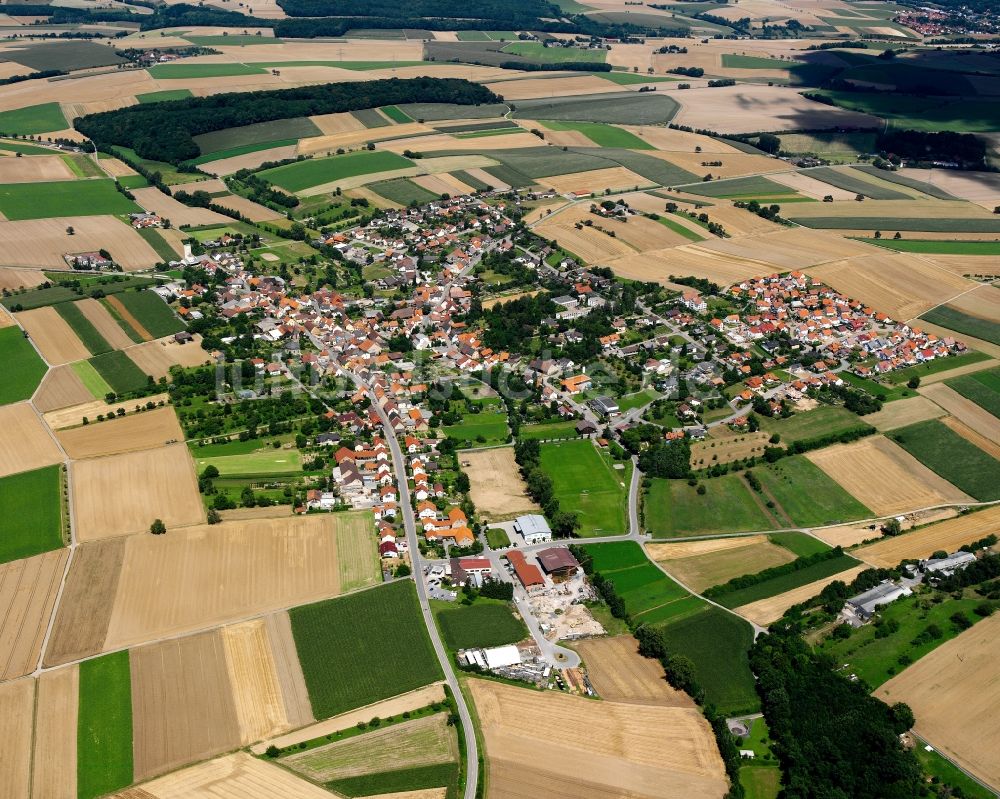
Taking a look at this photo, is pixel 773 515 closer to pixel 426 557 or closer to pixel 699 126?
pixel 426 557

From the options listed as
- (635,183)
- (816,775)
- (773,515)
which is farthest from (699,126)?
(816,775)

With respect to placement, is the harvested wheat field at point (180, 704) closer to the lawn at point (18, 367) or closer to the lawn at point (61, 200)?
the lawn at point (18, 367)

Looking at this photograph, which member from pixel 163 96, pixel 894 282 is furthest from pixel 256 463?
pixel 163 96

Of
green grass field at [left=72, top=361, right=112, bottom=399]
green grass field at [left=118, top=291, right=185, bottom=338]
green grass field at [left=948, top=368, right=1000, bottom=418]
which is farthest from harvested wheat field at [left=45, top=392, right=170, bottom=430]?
green grass field at [left=948, top=368, right=1000, bottom=418]

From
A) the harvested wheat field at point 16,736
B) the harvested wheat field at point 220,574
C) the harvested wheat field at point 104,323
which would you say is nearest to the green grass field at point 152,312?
the harvested wheat field at point 104,323

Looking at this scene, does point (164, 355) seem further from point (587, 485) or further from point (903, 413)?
point (903, 413)
